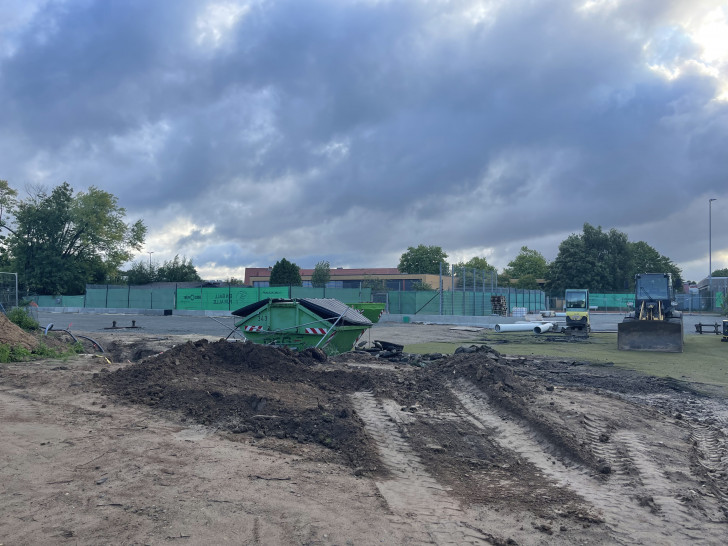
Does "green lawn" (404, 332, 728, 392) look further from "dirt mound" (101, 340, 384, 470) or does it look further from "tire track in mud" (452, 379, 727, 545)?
"dirt mound" (101, 340, 384, 470)

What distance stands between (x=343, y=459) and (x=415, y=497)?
44.2 inches

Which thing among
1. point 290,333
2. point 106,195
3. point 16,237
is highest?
point 106,195

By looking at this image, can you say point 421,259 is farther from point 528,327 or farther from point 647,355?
point 647,355

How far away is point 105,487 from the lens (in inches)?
189

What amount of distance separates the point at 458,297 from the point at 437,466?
109 feet

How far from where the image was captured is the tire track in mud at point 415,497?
13.7 ft

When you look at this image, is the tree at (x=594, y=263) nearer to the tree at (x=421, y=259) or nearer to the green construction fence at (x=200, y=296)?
the tree at (x=421, y=259)

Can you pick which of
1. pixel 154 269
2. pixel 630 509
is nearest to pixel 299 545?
pixel 630 509

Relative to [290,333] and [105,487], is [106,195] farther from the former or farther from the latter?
[105,487]

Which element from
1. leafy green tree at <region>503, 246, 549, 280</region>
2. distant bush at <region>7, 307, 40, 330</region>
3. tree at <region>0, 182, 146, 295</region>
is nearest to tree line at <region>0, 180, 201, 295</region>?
tree at <region>0, 182, 146, 295</region>

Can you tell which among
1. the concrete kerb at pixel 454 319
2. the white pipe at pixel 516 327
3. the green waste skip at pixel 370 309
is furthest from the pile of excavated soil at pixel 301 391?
the concrete kerb at pixel 454 319

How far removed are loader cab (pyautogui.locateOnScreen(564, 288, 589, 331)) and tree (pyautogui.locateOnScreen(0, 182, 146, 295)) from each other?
49063mm

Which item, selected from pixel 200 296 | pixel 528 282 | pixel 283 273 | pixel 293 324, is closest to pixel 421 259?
pixel 528 282

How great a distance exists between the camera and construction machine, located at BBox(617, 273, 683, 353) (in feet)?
65.9
